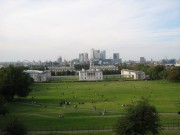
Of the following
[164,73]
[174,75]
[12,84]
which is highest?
[164,73]

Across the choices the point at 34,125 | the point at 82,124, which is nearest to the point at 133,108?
the point at 82,124

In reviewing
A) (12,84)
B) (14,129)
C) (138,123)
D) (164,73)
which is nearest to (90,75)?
(164,73)

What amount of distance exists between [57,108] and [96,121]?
52.6ft

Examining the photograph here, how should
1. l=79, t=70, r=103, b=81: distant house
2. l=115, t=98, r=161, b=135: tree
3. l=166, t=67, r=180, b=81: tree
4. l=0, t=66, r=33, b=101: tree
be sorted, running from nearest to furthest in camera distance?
l=115, t=98, r=161, b=135: tree < l=0, t=66, r=33, b=101: tree < l=166, t=67, r=180, b=81: tree < l=79, t=70, r=103, b=81: distant house

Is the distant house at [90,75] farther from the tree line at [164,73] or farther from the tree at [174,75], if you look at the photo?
the tree at [174,75]

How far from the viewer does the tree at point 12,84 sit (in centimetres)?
7262

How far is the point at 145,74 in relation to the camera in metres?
168

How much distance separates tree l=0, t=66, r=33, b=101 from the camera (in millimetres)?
72625

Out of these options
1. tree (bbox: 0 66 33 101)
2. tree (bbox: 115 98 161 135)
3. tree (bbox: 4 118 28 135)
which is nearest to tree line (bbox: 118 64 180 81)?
tree (bbox: 0 66 33 101)

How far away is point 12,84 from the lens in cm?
7300

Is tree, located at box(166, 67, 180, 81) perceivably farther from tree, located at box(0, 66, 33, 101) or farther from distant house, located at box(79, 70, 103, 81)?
tree, located at box(0, 66, 33, 101)

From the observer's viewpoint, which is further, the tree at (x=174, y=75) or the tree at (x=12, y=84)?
the tree at (x=174, y=75)

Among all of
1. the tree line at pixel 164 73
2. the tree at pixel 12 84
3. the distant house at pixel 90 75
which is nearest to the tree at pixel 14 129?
the tree at pixel 12 84

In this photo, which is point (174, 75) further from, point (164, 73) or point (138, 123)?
point (138, 123)
